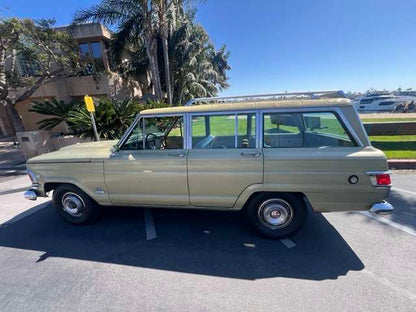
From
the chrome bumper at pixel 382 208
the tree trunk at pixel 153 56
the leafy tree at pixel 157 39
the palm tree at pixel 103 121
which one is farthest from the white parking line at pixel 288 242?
the tree trunk at pixel 153 56

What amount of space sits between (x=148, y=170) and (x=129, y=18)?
14307 millimetres

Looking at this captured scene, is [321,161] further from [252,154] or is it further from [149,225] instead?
[149,225]

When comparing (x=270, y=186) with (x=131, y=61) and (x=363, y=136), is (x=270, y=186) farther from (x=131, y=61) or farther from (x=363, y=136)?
(x=131, y=61)

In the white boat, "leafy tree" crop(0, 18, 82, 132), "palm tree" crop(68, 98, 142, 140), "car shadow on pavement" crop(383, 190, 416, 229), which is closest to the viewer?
"car shadow on pavement" crop(383, 190, 416, 229)

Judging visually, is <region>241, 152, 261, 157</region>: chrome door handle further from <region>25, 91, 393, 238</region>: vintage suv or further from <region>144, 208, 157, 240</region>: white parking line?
<region>144, 208, 157, 240</region>: white parking line

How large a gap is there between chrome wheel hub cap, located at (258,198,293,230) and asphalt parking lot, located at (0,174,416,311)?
0.26 metres

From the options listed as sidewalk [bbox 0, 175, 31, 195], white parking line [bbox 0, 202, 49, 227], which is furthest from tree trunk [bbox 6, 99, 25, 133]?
white parking line [bbox 0, 202, 49, 227]

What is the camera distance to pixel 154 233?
11.0 feet

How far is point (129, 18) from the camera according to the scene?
13.6 metres

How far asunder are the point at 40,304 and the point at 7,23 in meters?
13.0

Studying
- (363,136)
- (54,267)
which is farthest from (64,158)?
(363,136)

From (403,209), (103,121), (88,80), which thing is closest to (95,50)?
(88,80)

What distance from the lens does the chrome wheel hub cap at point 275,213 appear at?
9.80ft

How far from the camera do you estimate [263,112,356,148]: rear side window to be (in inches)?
A: 108
